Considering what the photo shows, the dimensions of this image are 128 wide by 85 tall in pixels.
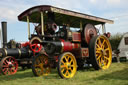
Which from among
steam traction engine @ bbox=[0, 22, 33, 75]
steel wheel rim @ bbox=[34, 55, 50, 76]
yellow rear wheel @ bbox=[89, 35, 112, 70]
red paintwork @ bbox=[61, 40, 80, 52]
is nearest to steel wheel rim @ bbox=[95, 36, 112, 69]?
yellow rear wheel @ bbox=[89, 35, 112, 70]

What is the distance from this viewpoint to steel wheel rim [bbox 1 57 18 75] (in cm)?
821

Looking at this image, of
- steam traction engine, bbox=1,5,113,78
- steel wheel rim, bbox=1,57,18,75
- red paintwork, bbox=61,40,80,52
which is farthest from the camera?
steel wheel rim, bbox=1,57,18,75

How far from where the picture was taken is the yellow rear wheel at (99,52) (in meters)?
6.77

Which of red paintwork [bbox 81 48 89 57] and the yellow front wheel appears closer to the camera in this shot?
the yellow front wheel

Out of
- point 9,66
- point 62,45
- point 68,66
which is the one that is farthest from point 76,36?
point 9,66

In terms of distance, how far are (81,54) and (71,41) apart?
26.5 inches

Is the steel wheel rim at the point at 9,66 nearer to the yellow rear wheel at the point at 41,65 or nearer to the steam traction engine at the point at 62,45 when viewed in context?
the steam traction engine at the point at 62,45

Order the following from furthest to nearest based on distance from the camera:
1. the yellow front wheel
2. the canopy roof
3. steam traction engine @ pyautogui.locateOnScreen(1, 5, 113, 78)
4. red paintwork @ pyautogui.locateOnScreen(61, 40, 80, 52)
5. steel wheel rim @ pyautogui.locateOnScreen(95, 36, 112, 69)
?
steel wheel rim @ pyautogui.locateOnScreen(95, 36, 112, 69)
red paintwork @ pyautogui.locateOnScreen(61, 40, 80, 52)
the canopy roof
steam traction engine @ pyautogui.locateOnScreen(1, 5, 113, 78)
the yellow front wheel

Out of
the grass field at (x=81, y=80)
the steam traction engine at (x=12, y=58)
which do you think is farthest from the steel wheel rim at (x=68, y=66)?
the steam traction engine at (x=12, y=58)

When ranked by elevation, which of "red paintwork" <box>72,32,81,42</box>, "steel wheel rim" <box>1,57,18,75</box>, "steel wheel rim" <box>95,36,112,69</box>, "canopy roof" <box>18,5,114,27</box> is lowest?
"steel wheel rim" <box>1,57,18,75</box>

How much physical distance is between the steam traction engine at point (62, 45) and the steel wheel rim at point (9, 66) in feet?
7.27

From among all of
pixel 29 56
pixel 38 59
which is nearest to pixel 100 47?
pixel 38 59

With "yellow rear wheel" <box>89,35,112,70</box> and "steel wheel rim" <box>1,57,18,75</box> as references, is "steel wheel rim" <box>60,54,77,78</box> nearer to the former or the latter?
"yellow rear wheel" <box>89,35,112,70</box>

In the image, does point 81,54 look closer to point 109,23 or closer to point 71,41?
point 71,41
